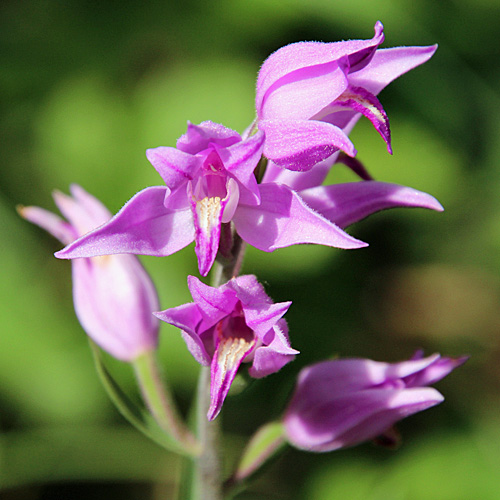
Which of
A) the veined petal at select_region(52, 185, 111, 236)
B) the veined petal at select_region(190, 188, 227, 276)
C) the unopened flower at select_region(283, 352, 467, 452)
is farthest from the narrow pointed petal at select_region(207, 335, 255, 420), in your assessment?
the veined petal at select_region(52, 185, 111, 236)

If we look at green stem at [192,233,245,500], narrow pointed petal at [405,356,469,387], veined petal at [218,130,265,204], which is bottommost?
green stem at [192,233,245,500]

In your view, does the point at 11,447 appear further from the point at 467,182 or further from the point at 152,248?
the point at 467,182

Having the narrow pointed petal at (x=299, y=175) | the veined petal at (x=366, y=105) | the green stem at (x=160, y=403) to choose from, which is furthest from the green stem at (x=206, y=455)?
the veined petal at (x=366, y=105)

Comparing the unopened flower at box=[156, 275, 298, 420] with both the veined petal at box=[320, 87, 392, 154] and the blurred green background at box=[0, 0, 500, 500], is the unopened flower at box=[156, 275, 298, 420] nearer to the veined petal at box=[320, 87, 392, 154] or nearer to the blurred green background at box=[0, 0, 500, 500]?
the veined petal at box=[320, 87, 392, 154]

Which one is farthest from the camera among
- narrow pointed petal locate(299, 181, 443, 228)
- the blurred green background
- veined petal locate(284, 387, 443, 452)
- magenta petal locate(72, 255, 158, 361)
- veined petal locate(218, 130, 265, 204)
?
the blurred green background

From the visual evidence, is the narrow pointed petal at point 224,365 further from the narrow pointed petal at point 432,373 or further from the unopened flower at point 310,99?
the narrow pointed petal at point 432,373

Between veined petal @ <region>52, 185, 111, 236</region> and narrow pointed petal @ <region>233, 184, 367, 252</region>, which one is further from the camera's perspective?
veined petal @ <region>52, 185, 111, 236</region>

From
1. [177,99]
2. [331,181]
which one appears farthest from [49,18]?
[331,181]

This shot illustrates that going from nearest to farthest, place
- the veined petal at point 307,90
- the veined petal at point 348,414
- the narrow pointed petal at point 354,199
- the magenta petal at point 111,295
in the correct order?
the veined petal at point 307,90, the narrow pointed petal at point 354,199, the veined petal at point 348,414, the magenta petal at point 111,295
